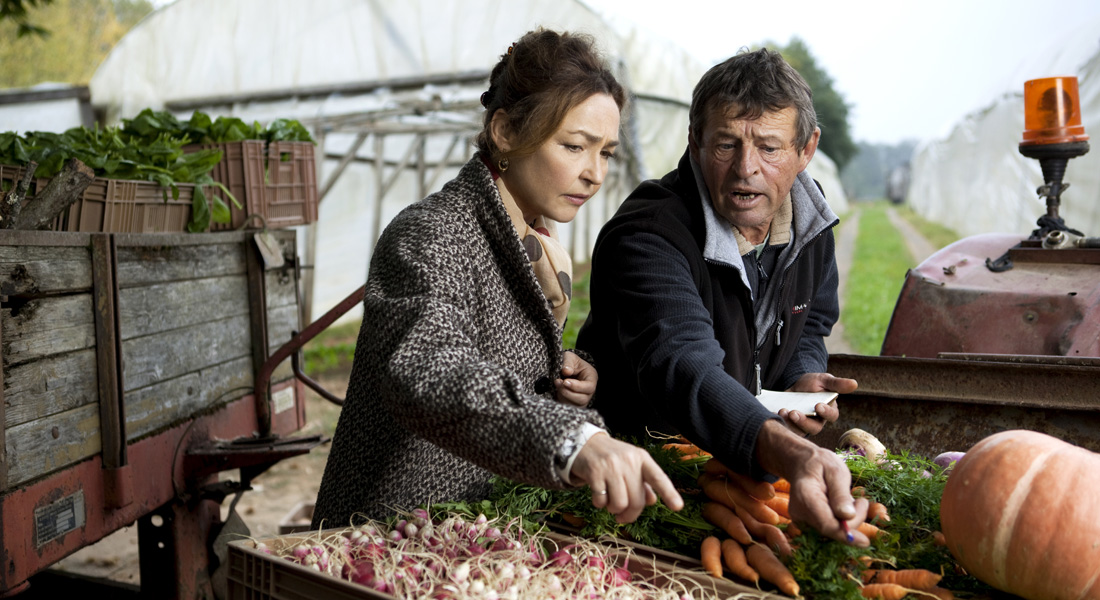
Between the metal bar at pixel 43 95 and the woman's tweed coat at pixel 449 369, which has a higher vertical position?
the metal bar at pixel 43 95

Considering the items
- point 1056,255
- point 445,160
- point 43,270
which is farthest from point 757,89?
point 445,160

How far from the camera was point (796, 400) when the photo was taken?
2186 millimetres

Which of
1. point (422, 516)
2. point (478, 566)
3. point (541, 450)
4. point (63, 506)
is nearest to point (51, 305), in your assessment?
point (63, 506)

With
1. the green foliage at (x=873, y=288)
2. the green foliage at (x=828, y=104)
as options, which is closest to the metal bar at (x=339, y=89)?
the green foliage at (x=873, y=288)

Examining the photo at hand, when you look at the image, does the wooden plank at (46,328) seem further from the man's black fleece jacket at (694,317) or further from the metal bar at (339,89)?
the metal bar at (339,89)

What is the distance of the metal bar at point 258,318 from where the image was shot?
373 cm

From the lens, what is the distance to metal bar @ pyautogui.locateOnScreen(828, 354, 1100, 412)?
9.05 ft

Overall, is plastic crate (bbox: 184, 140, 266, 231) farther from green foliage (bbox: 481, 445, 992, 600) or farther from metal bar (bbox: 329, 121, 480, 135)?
metal bar (bbox: 329, 121, 480, 135)

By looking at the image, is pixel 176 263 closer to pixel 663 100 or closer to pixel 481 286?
pixel 481 286

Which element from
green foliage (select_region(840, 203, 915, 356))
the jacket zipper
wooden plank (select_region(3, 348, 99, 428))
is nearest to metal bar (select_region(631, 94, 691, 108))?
green foliage (select_region(840, 203, 915, 356))

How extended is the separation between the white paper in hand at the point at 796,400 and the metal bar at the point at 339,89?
27.3 ft

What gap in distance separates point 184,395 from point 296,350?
484 mm

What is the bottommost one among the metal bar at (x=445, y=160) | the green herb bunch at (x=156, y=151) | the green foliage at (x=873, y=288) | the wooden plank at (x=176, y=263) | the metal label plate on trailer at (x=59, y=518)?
the green foliage at (x=873, y=288)

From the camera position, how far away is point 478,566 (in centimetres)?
171
